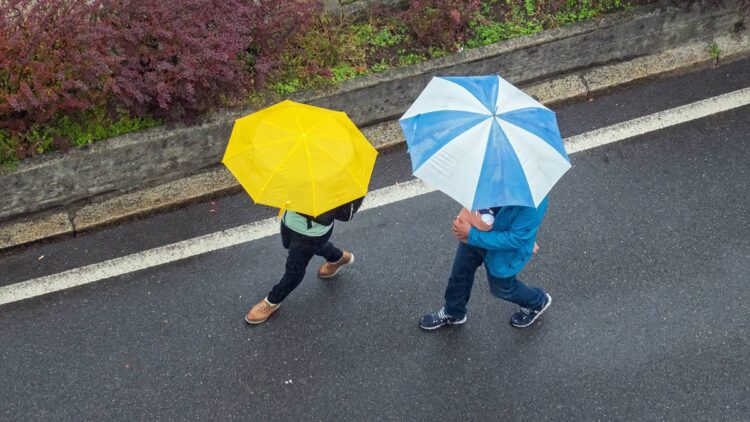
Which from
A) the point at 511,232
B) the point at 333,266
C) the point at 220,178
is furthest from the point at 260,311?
the point at 511,232

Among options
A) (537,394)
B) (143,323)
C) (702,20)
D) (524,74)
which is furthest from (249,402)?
(702,20)

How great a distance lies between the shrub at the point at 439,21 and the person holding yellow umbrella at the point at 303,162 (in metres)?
2.43

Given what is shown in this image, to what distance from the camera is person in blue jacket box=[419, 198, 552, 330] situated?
3.93 meters

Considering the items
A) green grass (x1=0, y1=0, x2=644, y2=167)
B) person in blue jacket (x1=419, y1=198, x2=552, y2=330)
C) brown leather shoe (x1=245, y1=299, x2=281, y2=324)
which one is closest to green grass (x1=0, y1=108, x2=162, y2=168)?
green grass (x1=0, y1=0, x2=644, y2=167)

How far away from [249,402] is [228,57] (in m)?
2.56

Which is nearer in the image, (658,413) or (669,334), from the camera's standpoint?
(658,413)

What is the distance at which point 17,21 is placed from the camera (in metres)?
5.42

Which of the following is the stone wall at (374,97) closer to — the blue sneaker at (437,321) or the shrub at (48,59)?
the shrub at (48,59)

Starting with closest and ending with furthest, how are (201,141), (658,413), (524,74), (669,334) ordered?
(658,413), (669,334), (201,141), (524,74)

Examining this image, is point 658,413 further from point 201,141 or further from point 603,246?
point 201,141

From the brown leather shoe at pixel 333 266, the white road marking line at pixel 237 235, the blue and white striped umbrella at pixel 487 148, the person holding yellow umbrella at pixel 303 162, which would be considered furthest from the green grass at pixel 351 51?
the blue and white striped umbrella at pixel 487 148

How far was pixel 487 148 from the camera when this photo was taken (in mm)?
3623

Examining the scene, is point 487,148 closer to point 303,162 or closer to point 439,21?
point 303,162

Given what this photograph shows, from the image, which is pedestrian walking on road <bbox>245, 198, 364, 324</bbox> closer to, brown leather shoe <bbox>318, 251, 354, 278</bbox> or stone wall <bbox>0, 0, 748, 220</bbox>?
brown leather shoe <bbox>318, 251, 354, 278</bbox>
